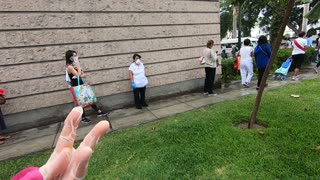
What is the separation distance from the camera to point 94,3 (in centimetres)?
549

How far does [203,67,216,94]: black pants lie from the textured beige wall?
597mm

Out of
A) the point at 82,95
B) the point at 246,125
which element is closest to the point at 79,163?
the point at 246,125

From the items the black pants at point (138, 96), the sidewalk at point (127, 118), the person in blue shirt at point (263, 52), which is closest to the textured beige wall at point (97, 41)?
the black pants at point (138, 96)

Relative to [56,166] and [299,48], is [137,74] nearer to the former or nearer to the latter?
[56,166]

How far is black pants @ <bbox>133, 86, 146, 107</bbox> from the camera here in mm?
5937

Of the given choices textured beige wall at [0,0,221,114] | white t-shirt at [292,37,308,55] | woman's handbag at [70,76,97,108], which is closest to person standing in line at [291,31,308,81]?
white t-shirt at [292,37,308,55]

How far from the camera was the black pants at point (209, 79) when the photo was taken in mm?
6797

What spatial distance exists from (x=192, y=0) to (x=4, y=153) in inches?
257

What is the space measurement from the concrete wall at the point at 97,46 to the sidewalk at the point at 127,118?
437 mm

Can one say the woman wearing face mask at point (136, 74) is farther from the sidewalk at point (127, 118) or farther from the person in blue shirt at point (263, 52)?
the person in blue shirt at point (263, 52)

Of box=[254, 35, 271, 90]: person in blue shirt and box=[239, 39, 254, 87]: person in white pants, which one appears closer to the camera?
box=[254, 35, 271, 90]: person in blue shirt

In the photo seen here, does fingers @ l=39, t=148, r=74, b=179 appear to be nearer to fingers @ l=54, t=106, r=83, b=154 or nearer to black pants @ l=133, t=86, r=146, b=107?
fingers @ l=54, t=106, r=83, b=154

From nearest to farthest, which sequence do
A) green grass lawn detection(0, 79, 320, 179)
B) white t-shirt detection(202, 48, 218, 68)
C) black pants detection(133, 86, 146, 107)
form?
green grass lawn detection(0, 79, 320, 179), black pants detection(133, 86, 146, 107), white t-shirt detection(202, 48, 218, 68)

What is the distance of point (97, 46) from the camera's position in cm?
563
